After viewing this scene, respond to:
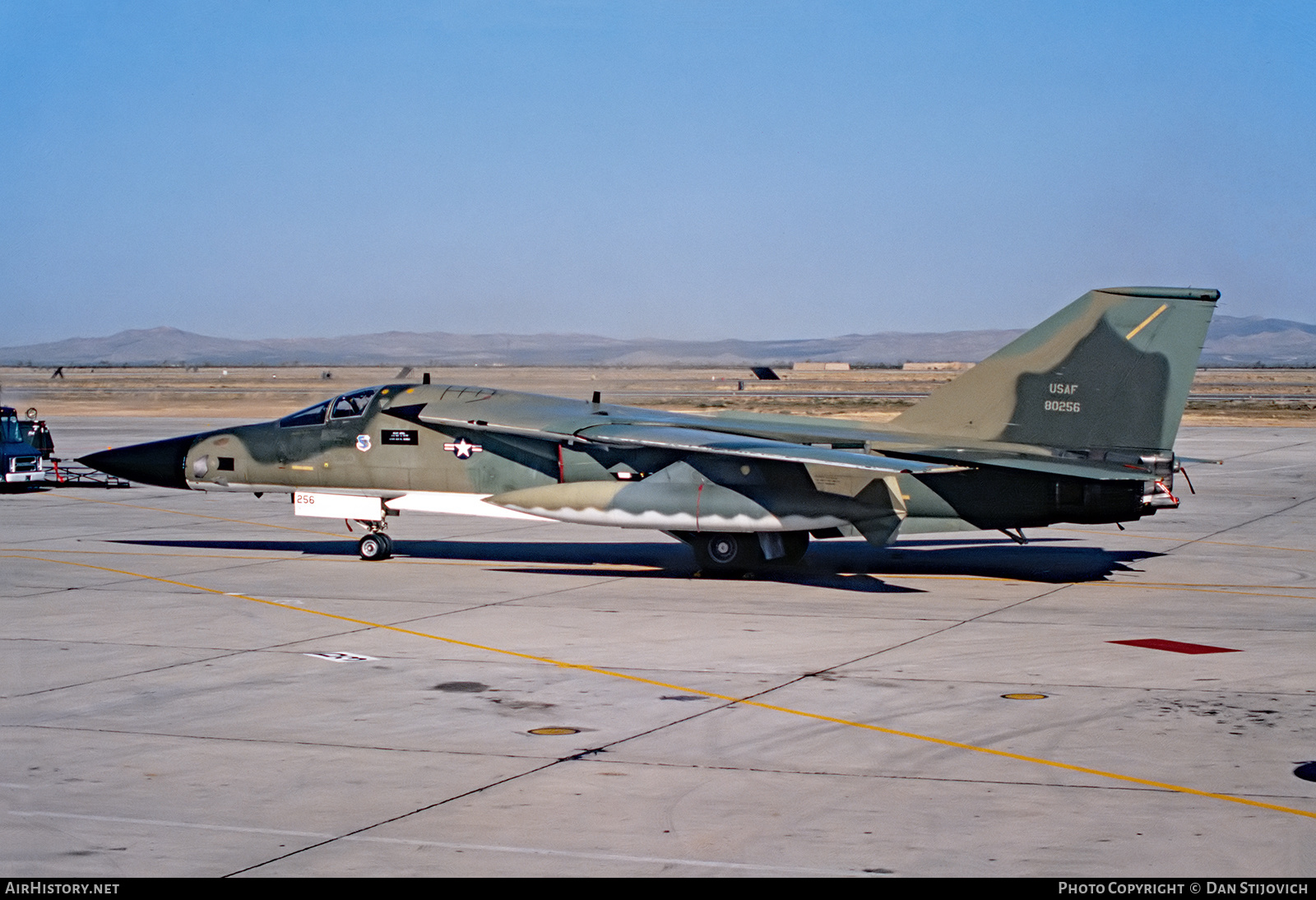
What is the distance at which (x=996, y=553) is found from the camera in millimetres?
A: 21359

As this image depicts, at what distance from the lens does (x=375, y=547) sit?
20.4 metres

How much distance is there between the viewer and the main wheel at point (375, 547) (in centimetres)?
2036

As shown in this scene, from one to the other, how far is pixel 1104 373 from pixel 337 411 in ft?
38.8

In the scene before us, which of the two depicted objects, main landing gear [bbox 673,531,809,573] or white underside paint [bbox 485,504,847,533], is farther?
main landing gear [bbox 673,531,809,573]

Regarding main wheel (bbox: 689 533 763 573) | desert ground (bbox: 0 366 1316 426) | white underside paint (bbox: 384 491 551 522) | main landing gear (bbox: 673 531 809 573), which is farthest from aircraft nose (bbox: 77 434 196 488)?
desert ground (bbox: 0 366 1316 426)

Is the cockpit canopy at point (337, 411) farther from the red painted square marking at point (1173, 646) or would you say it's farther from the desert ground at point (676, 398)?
the desert ground at point (676, 398)

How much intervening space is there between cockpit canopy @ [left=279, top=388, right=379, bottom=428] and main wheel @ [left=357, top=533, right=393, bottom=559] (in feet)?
6.53

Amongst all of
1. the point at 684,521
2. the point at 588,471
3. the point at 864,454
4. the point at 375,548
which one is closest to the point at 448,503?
the point at 375,548

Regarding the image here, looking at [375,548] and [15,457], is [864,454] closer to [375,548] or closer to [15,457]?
[375,548]

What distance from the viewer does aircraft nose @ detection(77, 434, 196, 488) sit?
20578 mm

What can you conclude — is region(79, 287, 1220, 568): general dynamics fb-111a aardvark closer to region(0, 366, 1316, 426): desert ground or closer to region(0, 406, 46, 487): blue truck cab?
region(0, 406, 46, 487): blue truck cab
